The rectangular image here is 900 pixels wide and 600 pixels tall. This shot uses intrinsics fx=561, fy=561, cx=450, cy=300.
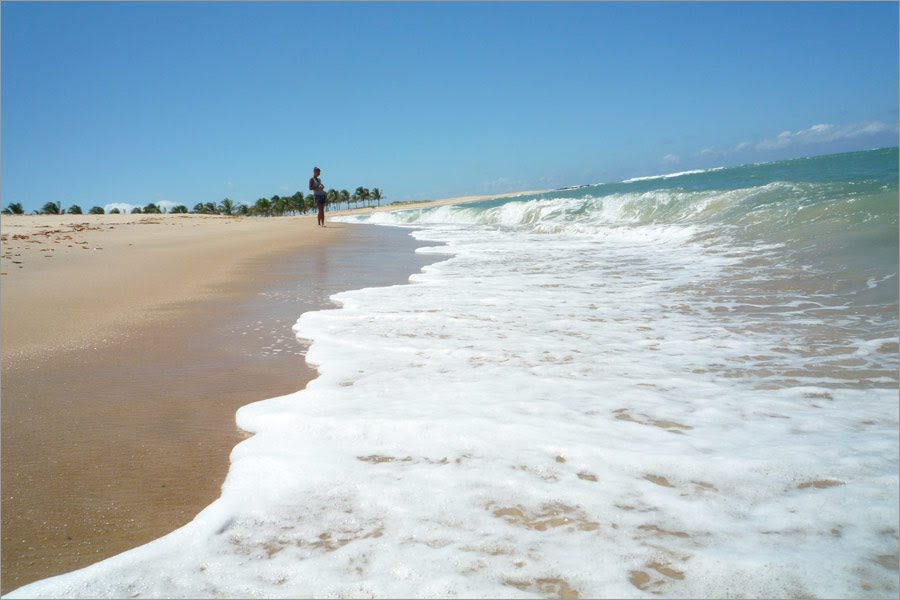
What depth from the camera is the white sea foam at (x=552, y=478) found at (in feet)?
4.89

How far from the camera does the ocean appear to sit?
1.50 m

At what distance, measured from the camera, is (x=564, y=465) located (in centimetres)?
207

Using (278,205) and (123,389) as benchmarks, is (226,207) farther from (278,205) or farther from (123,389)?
(123,389)

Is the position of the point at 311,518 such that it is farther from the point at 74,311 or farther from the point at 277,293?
the point at 277,293

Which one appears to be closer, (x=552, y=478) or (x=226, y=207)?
(x=552, y=478)

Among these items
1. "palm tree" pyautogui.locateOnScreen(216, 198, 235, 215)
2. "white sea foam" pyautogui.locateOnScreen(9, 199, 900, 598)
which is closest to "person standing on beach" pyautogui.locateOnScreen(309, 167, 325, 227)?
"white sea foam" pyautogui.locateOnScreen(9, 199, 900, 598)

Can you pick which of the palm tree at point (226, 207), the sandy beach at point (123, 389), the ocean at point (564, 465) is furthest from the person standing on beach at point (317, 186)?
the palm tree at point (226, 207)

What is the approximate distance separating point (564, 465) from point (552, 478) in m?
0.11

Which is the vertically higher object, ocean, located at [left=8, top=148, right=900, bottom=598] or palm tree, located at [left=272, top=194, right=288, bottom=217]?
palm tree, located at [left=272, top=194, right=288, bottom=217]

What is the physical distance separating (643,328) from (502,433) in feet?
6.81

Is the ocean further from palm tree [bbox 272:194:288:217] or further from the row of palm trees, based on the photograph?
palm tree [bbox 272:194:288:217]

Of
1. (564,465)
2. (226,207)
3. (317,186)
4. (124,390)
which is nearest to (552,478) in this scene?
(564,465)

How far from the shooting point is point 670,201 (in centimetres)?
1647

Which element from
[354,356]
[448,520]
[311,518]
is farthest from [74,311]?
[448,520]
